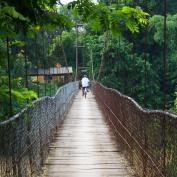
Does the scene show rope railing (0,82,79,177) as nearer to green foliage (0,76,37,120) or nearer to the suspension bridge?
the suspension bridge

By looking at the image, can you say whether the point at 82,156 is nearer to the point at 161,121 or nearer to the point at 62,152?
the point at 62,152

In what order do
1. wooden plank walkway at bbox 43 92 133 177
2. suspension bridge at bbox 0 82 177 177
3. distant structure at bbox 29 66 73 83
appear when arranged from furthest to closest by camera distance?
distant structure at bbox 29 66 73 83 → wooden plank walkway at bbox 43 92 133 177 → suspension bridge at bbox 0 82 177 177

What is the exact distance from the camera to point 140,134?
5.20 meters

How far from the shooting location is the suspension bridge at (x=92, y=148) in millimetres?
3625

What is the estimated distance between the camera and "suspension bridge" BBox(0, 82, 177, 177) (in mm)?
3625

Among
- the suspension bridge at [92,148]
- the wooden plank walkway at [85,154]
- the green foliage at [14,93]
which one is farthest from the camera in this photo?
the wooden plank walkway at [85,154]

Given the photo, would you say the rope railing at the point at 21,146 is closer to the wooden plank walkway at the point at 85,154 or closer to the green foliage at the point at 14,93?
the green foliage at the point at 14,93

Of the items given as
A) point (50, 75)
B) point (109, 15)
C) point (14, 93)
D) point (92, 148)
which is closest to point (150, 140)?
point (109, 15)

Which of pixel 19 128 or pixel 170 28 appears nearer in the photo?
pixel 19 128

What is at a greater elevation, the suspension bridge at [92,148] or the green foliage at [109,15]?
the green foliage at [109,15]

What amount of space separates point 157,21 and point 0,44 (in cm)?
1900

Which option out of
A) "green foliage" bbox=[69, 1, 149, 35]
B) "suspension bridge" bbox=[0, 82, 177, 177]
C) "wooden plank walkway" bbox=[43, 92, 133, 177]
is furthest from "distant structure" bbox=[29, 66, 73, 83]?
"green foliage" bbox=[69, 1, 149, 35]

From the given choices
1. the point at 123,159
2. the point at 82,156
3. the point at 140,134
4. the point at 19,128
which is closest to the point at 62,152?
the point at 82,156

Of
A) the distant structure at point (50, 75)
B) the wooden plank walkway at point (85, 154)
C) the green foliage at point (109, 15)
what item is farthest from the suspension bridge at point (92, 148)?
the distant structure at point (50, 75)
